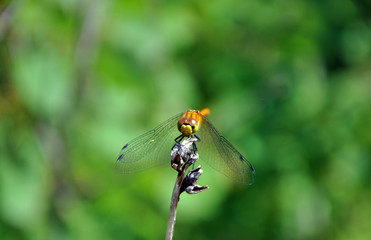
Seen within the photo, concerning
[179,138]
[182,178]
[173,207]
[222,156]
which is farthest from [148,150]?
[173,207]

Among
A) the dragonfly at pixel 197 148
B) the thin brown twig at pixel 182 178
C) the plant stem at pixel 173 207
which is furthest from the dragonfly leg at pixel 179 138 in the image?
the plant stem at pixel 173 207

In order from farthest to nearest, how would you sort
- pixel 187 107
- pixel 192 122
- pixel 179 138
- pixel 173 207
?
pixel 187 107
pixel 179 138
pixel 192 122
pixel 173 207

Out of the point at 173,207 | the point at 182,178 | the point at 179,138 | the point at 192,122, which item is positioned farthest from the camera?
the point at 179,138

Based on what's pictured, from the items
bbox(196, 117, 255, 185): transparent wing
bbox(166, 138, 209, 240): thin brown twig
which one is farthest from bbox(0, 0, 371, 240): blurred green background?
bbox(166, 138, 209, 240): thin brown twig

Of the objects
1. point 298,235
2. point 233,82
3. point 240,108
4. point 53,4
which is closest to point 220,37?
point 233,82

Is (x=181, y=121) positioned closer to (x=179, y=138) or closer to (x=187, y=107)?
(x=179, y=138)

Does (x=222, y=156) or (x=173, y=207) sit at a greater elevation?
(x=222, y=156)

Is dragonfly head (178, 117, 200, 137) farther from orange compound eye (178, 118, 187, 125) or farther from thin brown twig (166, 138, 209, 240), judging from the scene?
thin brown twig (166, 138, 209, 240)

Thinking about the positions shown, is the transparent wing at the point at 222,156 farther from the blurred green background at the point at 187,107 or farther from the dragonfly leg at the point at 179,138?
the blurred green background at the point at 187,107
